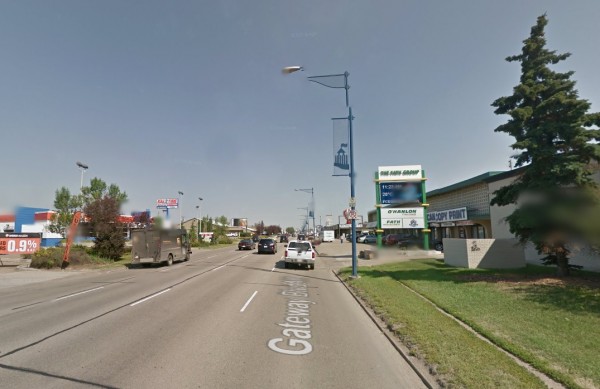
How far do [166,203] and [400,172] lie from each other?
47626 millimetres

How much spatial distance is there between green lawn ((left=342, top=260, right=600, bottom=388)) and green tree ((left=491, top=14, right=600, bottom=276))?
1.99m

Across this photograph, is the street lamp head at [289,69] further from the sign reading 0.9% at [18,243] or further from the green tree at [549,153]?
the sign reading 0.9% at [18,243]

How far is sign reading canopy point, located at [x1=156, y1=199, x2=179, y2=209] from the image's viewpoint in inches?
2569

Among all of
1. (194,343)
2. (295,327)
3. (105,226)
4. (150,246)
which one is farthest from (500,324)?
(105,226)

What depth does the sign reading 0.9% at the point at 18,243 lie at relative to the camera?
82.8 feet

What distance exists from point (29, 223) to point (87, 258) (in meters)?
61.2

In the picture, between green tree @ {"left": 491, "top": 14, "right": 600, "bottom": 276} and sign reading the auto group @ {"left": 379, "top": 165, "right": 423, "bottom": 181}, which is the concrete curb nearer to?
green tree @ {"left": 491, "top": 14, "right": 600, "bottom": 276}

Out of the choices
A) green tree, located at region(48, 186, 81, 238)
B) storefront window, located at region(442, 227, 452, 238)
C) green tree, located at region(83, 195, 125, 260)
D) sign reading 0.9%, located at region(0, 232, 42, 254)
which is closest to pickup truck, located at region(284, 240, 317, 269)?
green tree, located at region(83, 195, 125, 260)

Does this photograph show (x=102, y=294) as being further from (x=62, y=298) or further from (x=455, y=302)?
(x=455, y=302)

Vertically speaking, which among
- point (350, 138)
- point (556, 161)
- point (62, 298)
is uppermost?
point (350, 138)

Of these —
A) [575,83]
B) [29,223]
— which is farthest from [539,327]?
[29,223]

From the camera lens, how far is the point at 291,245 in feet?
72.7

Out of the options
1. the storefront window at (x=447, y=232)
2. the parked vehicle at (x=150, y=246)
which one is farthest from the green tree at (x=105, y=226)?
the storefront window at (x=447, y=232)

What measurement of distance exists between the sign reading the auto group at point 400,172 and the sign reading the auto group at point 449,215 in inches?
259
